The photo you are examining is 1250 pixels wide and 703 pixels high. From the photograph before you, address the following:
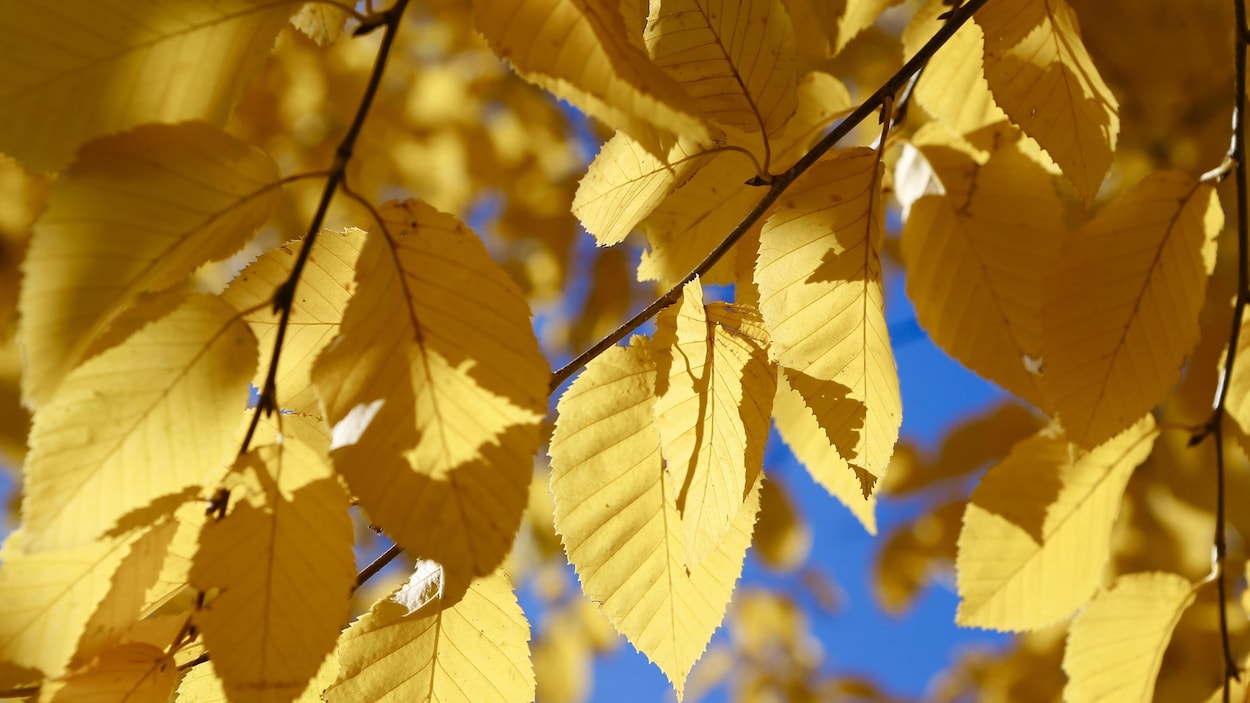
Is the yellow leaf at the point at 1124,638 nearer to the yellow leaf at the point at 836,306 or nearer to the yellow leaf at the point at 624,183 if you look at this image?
the yellow leaf at the point at 836,306

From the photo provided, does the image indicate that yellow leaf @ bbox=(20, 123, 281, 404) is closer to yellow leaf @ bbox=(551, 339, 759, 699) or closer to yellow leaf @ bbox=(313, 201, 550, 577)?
yellow leaf @ bbox=(313, 201, 550, 577)

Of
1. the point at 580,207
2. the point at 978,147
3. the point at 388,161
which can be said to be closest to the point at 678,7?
the point at 580,207

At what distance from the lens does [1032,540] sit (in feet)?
2.44

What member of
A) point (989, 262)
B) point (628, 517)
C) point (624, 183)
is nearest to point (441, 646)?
point (628, 517)

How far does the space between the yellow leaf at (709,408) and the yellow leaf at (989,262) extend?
8.3 inches

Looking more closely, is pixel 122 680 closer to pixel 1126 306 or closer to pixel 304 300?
pixel 304 300

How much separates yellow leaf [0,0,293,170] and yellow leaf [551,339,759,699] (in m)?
0.24

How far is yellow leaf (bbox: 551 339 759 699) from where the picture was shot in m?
0.53

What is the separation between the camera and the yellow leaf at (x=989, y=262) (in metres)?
0.66

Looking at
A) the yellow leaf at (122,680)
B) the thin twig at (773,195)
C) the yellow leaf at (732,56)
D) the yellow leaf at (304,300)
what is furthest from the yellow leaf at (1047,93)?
the yellow leaf at (122,680)

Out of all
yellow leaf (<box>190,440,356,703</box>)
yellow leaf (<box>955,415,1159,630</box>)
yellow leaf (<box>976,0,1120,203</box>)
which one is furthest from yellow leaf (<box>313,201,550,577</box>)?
yellow leaf (<box>955,415,1159,630</box>)

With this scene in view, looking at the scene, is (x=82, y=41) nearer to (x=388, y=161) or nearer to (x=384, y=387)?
(x=384, y=387)

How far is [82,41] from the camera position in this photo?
1.20 feet

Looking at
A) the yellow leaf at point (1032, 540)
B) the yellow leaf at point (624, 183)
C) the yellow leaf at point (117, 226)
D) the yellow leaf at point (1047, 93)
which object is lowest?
the yellow leaf at point (1032, 540)
